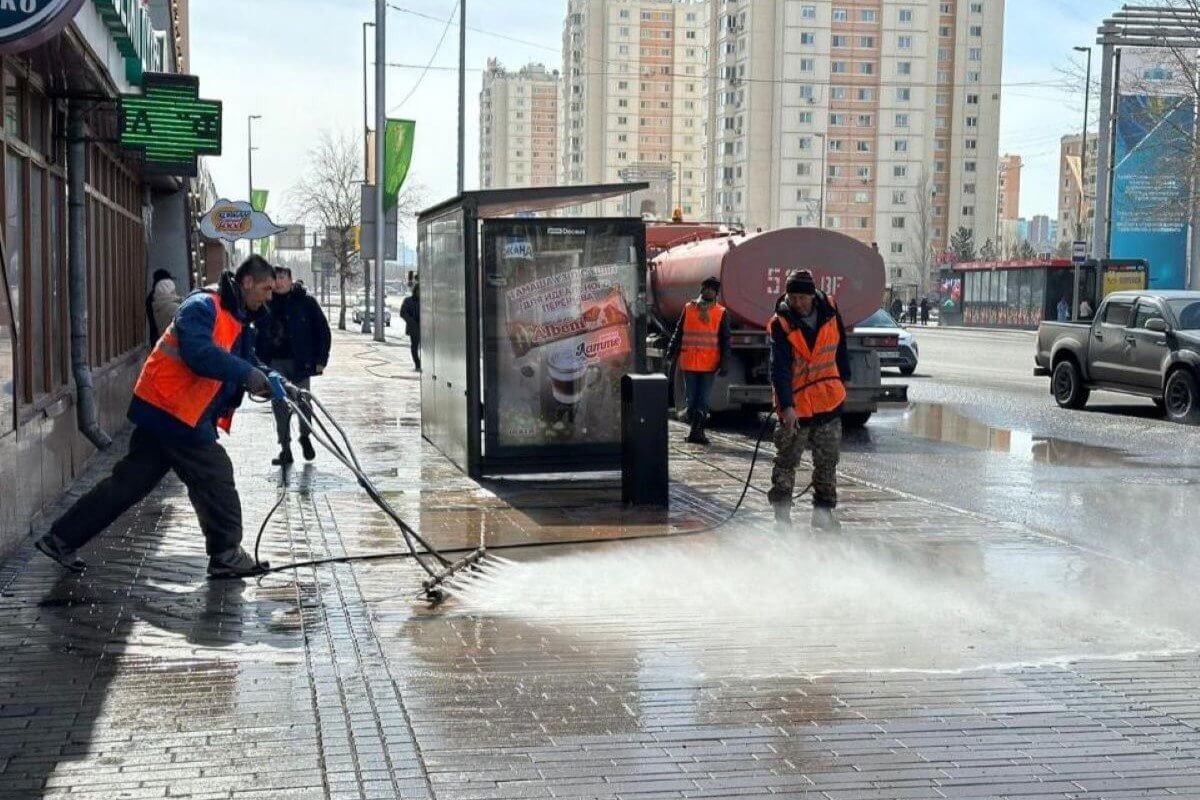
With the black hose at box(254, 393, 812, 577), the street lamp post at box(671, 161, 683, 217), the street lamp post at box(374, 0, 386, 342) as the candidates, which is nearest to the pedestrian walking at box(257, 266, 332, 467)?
the black hose at box(254, 393, 812, 577)

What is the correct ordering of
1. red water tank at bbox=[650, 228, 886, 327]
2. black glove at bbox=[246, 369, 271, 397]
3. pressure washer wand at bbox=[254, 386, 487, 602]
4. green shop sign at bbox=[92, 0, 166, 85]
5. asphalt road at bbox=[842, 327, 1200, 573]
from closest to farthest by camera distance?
black glove at bbox=[246, 369, 271, 397] → pressure washer wand at bbox=[254, 386, 487, 602] → asphalt road at bbox=[842, 327, 1200, 573] → green shop sign at bbox=[92, 0, 166, 85] → red water tank at bbox=[650, 228, 886, 327]

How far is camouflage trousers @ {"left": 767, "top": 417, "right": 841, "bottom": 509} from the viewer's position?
32.7ft

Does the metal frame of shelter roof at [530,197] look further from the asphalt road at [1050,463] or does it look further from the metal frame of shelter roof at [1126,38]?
the metal frame of shelter roof at [1126,38]

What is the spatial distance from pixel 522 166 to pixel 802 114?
79476 mm

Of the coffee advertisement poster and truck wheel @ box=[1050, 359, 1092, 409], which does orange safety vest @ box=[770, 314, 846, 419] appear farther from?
truck wheel @ box=[1050, 359, 1092, 409]

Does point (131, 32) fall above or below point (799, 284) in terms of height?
above

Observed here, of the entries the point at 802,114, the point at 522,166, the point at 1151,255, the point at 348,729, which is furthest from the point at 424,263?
the point at 522,166

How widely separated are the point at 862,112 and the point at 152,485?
114 meters

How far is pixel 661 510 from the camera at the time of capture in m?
10.6

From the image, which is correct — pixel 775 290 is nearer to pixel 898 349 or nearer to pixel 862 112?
pixel 898 349

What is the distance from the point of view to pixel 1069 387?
67.2 feet

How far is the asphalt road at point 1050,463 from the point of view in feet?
34.1

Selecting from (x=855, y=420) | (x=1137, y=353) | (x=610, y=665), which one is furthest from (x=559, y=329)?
(x=1137, y=353)

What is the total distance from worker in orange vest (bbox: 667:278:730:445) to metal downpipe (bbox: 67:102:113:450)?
6.20m
